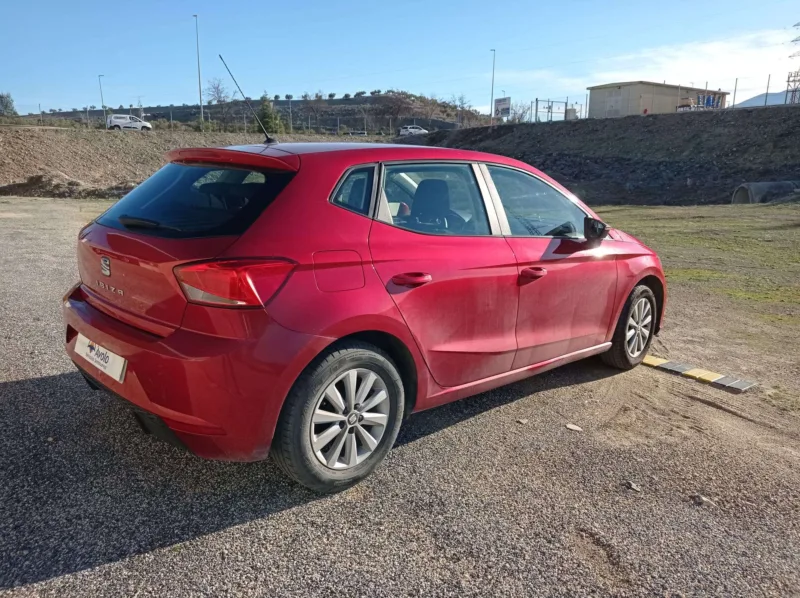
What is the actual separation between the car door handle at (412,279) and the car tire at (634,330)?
2.25m

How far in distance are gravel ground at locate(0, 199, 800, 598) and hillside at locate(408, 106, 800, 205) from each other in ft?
80.9

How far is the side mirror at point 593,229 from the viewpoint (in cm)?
436

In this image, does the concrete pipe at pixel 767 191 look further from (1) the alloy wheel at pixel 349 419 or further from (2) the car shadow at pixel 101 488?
(1) the alloy wheel at pixel 349 419

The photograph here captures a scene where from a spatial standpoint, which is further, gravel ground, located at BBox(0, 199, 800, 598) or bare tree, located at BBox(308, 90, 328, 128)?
bare tree, located at BBox(308, 90, 328, 128)

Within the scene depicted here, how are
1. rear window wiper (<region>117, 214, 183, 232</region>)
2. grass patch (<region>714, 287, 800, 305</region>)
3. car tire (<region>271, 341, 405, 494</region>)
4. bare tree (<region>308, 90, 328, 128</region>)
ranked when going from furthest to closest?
bare tree (<region>308, 90, 328, 128</region>) → grass patch (<region>714, 287, 800, 305</region>) → rear window wiper (<region>117, 214, 183, 232</region>) → car tire (<region>271, 341, 405, 494</region>)

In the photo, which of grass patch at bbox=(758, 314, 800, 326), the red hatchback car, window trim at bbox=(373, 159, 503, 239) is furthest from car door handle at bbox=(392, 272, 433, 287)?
grass patch at bbox=(758, 314, 800, 326)

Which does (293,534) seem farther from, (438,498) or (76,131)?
(76,131)

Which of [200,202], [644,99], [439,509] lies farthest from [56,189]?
[644,99]

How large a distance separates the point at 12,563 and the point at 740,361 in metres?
5.51

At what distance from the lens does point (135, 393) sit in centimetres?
291

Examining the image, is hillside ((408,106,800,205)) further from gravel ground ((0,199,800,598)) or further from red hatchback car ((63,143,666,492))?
red hatchback car ((63,143,666,492))

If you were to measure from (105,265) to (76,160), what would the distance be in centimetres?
3801

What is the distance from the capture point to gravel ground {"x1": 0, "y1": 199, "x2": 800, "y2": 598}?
2566 mm

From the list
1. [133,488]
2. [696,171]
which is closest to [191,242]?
[133,488]
